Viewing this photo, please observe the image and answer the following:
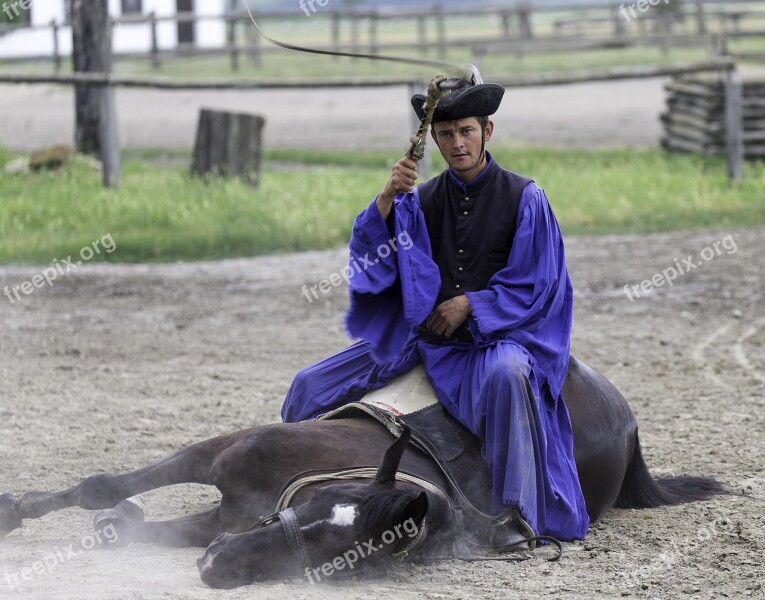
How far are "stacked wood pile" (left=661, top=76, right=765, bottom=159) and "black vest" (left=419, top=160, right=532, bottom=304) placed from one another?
1095 cm

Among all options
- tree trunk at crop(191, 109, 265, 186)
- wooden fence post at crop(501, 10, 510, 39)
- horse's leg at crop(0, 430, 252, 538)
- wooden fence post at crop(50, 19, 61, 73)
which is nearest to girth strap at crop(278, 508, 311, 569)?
horse's leg at crop(0, 430, 252, 538)

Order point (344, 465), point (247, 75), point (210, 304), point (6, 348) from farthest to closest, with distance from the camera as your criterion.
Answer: point (247, 75), point (210, 304), point (6, 348), point (344, 465)

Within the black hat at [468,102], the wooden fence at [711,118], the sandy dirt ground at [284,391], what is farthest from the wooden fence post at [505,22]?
the black hat at [468,102]

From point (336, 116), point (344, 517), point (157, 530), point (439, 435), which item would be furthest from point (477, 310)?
point (336, 116)

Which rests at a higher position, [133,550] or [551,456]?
[551,456]

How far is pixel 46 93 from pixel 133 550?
78.6 feet

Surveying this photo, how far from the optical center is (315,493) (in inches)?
152

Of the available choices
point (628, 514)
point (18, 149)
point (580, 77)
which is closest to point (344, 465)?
point (628, 514)

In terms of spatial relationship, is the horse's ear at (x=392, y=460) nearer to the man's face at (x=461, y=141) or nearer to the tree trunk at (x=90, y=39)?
the man's face at (x=461, y=141)

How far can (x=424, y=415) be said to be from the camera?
4465 millimetres

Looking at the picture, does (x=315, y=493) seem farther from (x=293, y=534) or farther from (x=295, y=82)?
(x=295, y=82)

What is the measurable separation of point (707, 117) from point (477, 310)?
11725mm

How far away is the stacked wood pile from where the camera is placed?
14.9 meters

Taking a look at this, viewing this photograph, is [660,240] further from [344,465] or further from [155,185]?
[344,465]
